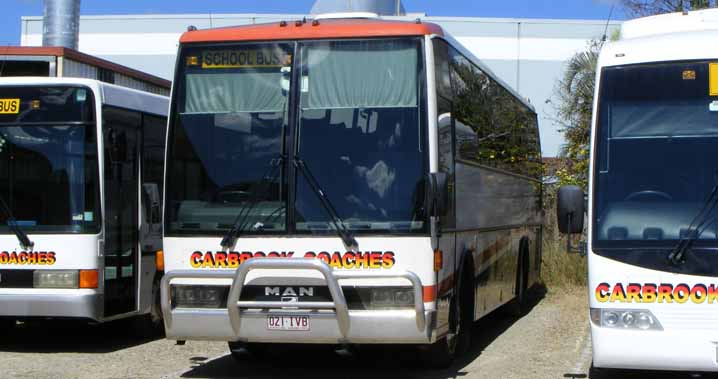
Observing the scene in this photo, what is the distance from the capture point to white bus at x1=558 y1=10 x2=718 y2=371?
329 inches

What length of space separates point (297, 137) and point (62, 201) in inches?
135

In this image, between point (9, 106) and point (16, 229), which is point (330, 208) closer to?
point (16, 229)

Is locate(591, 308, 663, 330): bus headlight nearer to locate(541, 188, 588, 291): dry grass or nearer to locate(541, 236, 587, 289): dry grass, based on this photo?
locate(541, 188, 588, 291): dry grass

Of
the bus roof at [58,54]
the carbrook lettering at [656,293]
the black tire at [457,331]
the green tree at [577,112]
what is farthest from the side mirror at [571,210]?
the green tree at [577,112]

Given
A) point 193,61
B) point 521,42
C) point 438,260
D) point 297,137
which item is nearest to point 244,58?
point 193,61

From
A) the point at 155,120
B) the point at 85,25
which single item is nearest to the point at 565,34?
the point at 85,25

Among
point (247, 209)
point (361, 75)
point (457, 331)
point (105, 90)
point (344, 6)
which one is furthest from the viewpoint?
point (344, 6)

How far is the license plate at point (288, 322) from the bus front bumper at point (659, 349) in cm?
254

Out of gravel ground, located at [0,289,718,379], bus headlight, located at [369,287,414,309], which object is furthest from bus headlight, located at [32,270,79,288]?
bus headlight, located at [369,287,414,309]

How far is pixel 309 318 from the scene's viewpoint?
9.20m

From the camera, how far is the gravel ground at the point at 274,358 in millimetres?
10469

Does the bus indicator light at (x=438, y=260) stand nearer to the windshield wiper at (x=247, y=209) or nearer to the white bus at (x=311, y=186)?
the white bus at (x=311, y=186)

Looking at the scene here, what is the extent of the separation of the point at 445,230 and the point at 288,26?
2468 millimetres

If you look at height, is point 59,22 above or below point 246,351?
above
